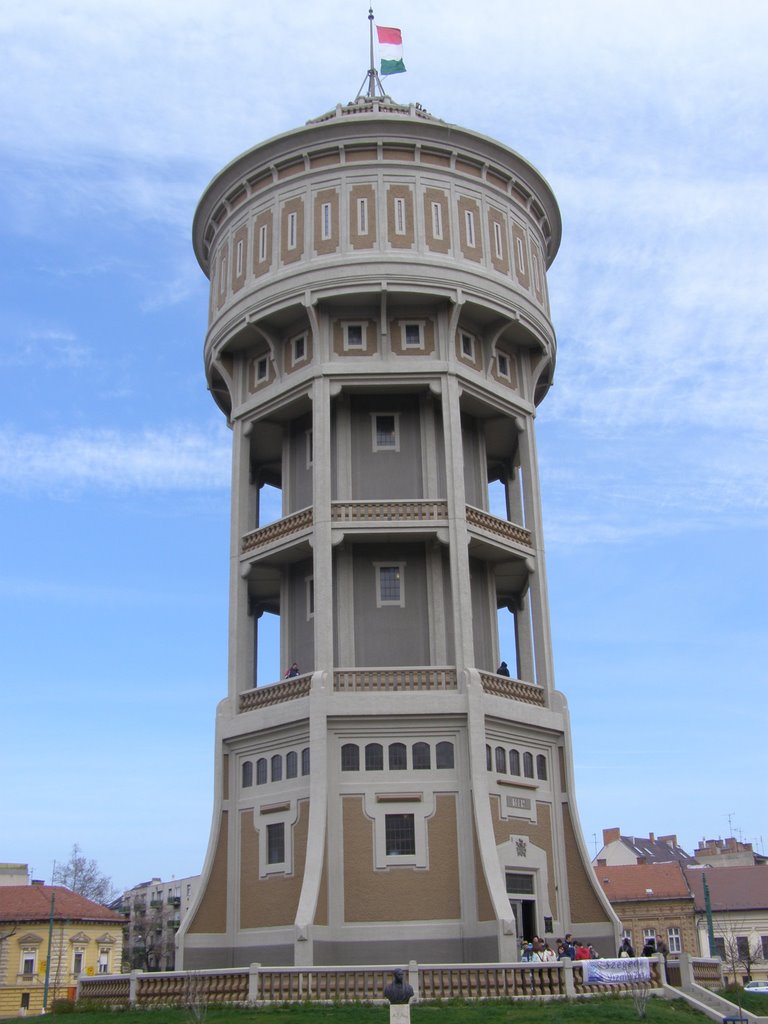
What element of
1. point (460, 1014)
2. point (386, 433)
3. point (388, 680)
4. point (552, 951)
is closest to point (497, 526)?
point (386, 433)

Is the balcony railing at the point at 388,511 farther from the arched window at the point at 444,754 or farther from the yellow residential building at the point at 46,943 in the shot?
the yellow residential building at the point at 46,943

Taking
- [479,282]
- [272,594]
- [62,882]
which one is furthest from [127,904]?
[479,282]

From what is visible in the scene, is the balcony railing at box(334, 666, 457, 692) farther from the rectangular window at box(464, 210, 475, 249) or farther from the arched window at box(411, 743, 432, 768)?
the rectangular window at box(464, 210, 475, 249)

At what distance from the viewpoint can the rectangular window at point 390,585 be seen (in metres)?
35.3

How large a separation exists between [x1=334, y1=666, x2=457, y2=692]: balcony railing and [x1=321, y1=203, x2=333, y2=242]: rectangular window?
46.3ft

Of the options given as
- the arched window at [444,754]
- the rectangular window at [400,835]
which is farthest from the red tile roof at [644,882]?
the rectangular window at [400,835]

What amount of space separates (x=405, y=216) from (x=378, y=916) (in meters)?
21.4

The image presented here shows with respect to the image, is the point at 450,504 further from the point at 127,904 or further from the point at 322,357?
the point at 127,904

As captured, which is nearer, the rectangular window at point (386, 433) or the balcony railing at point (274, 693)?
the balcony railing at point (274, 693)

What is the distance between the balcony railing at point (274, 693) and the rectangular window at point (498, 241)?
15648mm

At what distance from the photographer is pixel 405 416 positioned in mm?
37469

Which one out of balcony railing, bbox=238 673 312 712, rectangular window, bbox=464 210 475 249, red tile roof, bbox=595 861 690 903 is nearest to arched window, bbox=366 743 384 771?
balcony railing, bbox=238 673 312 712

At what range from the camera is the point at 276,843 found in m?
32.7

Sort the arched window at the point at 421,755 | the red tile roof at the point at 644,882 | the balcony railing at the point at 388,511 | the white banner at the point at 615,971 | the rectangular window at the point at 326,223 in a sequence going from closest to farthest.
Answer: the white banner at the point at 615,971 → the arched window at the point at 421,755 → the balcony railing at the point at 388,511 → the rectangular window at the point at 326,223 → the red tile roof at the point at 644,882
